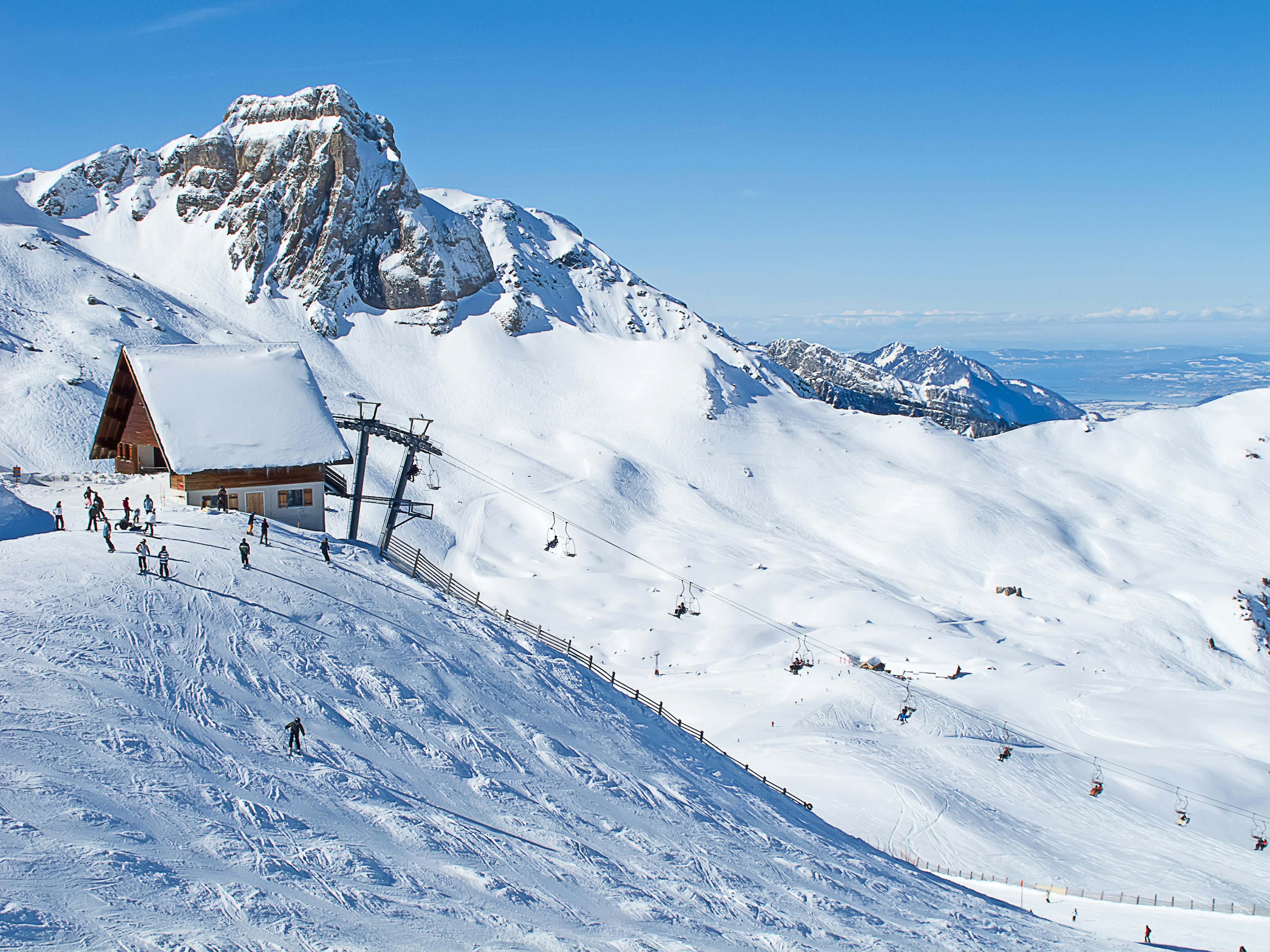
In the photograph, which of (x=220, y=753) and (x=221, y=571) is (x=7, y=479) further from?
(x=220, y=753)

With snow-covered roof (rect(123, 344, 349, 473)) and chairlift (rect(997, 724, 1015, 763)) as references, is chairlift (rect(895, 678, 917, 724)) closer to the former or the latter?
chairlift (rect(997, 724, 1015, 763))

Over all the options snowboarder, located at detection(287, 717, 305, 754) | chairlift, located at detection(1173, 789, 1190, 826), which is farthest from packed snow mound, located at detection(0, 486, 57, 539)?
chairlift, located at detection(1173, 789, 1190, 826)

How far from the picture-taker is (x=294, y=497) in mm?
35469

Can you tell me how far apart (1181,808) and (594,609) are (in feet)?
121

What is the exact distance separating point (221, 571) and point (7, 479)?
22.4 m

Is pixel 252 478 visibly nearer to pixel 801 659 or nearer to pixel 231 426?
pixel 231 426

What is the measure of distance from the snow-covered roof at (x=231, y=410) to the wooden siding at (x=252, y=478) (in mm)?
740

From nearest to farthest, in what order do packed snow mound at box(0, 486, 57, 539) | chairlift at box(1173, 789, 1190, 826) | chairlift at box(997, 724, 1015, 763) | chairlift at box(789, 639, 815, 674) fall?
packed snow mound at box(0, 486, 57, 539) < chairlift at box(1173, 789, 1190, 826) < chairlift at box(997, 724, 1015, 763) < chairlift at box(789, 639, 815, 674)

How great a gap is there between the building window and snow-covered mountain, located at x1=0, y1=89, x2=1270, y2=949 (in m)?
3.03

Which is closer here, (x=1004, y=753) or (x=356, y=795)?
(x=356, y=795)

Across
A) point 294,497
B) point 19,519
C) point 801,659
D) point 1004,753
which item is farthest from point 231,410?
point 1004,753

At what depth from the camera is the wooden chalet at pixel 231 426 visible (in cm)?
3269

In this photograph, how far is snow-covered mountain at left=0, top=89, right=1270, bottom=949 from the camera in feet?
57.1

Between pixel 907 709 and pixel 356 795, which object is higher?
pixel 356 795
